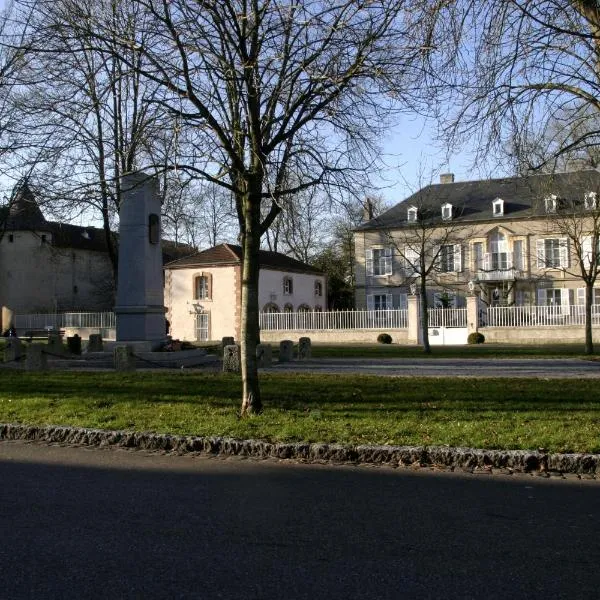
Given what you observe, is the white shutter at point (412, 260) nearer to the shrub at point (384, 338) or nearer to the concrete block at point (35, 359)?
the shrub at point (384, 338)

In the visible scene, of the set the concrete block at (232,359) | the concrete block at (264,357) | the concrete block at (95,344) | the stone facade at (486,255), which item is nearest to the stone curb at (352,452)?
the concrete block at (232,359)

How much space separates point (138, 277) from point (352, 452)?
13064 mm

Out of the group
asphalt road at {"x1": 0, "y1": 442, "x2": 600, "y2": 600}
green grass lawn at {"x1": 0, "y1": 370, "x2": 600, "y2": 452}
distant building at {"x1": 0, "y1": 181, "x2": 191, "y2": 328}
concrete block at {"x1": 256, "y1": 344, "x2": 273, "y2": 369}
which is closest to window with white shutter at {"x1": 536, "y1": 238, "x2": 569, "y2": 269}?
concrete block at {"x1": 256, "y1": 344, "x2": 273, "y2": 369}

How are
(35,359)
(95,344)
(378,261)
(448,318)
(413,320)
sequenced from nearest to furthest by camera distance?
1. (35,359)
2. (95,344)
3. (413,320)
4. (448,318)
5. (378,261)

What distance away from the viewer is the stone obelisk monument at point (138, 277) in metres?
20.2

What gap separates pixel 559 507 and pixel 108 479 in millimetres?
4434

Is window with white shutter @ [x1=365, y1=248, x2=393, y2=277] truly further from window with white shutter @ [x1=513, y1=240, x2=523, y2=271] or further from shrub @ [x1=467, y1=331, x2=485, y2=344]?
shrub @ [x1=467, y1=331, x2=485, y2=344]

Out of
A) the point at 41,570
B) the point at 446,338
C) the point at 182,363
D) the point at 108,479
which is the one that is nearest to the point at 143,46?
the point at 108,479

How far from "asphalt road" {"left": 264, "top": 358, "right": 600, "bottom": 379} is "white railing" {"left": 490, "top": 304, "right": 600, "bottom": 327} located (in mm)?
12445

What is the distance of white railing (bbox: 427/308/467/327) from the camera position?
35.2m

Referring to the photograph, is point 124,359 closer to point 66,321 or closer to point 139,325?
point 139,325

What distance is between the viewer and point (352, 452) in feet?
27.8

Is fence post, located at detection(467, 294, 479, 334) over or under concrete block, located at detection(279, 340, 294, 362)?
over

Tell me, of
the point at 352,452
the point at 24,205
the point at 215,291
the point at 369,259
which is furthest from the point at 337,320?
the point at 352,452
